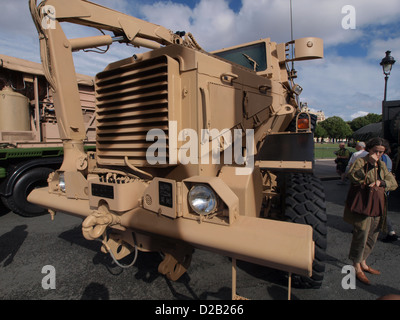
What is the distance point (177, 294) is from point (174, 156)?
56.3 inches

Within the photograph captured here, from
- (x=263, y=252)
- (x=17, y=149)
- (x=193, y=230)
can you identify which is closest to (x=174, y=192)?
(x=193, y=230)

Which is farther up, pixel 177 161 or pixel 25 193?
pixel 177 161

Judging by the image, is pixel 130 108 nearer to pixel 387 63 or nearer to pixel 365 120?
pixel 387 63

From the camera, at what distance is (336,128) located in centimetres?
5625

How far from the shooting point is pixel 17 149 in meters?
4.92

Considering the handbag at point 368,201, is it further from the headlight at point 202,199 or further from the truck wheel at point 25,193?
the truck wheel at point 25,193

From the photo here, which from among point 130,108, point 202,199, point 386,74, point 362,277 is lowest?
point 362,277

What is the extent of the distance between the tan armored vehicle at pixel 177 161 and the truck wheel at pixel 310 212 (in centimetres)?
1

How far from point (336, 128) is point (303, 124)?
61.3 meters

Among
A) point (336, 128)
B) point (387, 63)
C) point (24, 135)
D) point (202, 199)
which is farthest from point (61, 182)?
point (336, 128)

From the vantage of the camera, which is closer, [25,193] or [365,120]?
[25,193]

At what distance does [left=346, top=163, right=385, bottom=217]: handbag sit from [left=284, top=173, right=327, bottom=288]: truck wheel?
1.40 feet

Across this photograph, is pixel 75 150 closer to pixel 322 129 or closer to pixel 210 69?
pixel 210 69

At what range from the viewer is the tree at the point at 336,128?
55.8m
